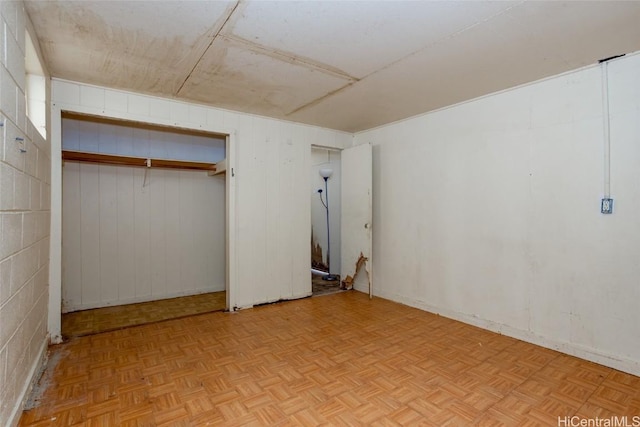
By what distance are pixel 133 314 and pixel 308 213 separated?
94.9 inches

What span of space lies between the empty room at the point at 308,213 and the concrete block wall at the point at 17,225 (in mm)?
25

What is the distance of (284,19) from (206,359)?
2517mm

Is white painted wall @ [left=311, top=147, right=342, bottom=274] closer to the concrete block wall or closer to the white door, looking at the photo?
the white door

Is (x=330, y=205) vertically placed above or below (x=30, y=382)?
above

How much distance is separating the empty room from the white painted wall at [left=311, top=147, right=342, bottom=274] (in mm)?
1162

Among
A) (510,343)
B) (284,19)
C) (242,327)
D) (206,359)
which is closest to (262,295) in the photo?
(242,327)

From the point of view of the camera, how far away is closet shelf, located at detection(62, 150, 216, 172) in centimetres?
356

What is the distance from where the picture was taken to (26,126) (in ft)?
6.17

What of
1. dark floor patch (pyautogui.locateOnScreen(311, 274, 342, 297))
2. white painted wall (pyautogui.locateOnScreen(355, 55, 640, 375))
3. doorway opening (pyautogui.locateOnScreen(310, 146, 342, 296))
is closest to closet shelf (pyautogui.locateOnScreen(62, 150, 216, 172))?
doorway opening (pyautogui.locateOnScreen(310, 146, 342, 296))

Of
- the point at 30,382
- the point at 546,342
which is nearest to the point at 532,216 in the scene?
the point at 546,342

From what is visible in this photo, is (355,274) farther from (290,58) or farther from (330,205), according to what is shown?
(290,58)

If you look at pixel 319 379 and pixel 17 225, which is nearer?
pixel 17 225

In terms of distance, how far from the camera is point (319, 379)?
223cm

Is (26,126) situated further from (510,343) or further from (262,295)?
(510,343)
